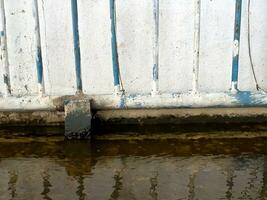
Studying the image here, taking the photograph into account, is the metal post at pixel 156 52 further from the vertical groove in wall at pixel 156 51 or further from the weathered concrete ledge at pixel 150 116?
the weathered concrete ledge at pixel 150 116

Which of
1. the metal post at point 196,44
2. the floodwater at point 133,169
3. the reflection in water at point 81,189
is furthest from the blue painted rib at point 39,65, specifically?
the metal post at point 196,44

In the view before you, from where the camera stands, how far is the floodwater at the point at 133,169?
1996 mm

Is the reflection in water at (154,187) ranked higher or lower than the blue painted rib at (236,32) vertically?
lower

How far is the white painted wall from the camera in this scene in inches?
106

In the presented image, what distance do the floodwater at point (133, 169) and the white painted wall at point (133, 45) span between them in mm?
376

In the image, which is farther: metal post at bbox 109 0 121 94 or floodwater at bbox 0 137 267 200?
metal post at bbox 109 0 121 94

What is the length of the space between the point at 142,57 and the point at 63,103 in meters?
0.49

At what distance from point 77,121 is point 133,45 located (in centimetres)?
52

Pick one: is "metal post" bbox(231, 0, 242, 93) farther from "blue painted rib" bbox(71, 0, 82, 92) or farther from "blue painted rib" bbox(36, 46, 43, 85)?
"blue painted rib" bbox(36, 46, 43, 85)

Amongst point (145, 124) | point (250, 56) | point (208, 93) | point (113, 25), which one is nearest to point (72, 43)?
point (113, 25)

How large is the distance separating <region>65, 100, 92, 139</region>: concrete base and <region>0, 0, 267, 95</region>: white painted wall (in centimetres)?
24

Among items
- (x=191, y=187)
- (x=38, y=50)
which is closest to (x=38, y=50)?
(x=38, y=50)

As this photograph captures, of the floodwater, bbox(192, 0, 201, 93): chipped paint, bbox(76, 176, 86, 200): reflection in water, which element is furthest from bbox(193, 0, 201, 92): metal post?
bbox(76, 176, 86, 200): reflection in water

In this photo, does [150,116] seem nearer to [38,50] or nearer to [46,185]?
[38,50]
